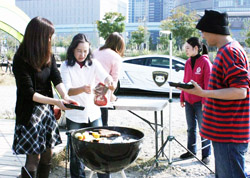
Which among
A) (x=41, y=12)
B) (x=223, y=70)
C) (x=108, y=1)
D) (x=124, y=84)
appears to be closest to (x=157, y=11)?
(x=108, y=1)

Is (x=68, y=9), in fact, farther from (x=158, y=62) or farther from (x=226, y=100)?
(x=226, y=100)

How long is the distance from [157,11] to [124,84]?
121437mm

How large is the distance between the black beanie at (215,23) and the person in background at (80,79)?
106 centimetres

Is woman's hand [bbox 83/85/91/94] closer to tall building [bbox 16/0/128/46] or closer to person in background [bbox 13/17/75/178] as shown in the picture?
person in background [bbox 13/17/75/178]

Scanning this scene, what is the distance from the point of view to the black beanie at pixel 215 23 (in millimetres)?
2311

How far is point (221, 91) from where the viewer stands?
2193 mm

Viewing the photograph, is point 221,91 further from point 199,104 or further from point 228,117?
point 199,104

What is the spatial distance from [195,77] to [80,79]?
1778mm

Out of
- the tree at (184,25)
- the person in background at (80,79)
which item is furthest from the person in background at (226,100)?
the tree at (184,25)

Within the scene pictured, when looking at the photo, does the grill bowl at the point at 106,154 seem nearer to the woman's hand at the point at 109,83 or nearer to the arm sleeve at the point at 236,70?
the woman's hand at the point at 109,83

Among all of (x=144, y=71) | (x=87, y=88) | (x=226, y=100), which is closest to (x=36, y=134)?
(x=87, y=88)

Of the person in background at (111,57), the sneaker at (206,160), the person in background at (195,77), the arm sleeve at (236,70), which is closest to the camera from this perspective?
the arm sleeve at (236,70)

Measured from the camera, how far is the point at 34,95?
2.49 metres

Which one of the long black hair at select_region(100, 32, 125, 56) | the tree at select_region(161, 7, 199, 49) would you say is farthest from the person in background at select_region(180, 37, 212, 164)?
the tree at select_region(161, 7, 199, 49)
